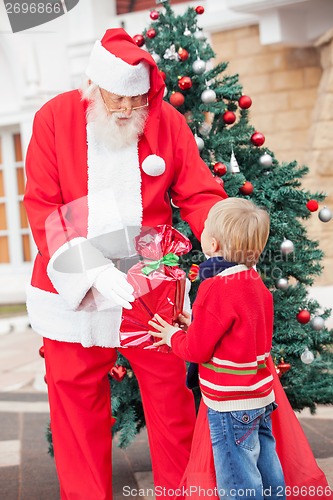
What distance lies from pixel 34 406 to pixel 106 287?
2.92 metres

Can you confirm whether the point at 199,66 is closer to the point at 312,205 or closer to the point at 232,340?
the point at 312,205

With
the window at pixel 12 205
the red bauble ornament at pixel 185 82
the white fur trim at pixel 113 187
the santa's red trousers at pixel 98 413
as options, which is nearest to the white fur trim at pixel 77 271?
the white fur trim at pixel 113 187

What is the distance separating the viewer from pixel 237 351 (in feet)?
7.65

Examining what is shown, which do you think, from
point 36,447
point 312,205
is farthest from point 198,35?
point 36,447

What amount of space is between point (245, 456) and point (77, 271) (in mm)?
754

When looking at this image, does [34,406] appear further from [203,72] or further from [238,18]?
[238,18]

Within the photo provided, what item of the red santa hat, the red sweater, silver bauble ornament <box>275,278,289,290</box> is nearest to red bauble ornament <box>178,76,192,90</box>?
the red santa hat

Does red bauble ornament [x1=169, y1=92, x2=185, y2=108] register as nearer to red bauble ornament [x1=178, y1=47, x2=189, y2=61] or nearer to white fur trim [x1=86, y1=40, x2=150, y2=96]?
red bauble ornament [x1=178, y1=47, x2=189, y2=61]

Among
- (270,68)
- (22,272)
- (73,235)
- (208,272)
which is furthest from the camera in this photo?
(22,272)

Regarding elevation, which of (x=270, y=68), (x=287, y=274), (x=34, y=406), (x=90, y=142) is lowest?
(x=34, y=406)

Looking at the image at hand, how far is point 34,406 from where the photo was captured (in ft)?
17.1

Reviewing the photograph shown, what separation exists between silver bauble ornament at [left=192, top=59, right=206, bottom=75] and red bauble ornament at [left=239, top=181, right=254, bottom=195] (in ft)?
1.65

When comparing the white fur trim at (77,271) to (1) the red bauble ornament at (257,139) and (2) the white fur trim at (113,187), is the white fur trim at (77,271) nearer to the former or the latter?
(2) the white fur trim at (113,187)

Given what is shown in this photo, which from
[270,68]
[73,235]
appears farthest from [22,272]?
[73,235]
